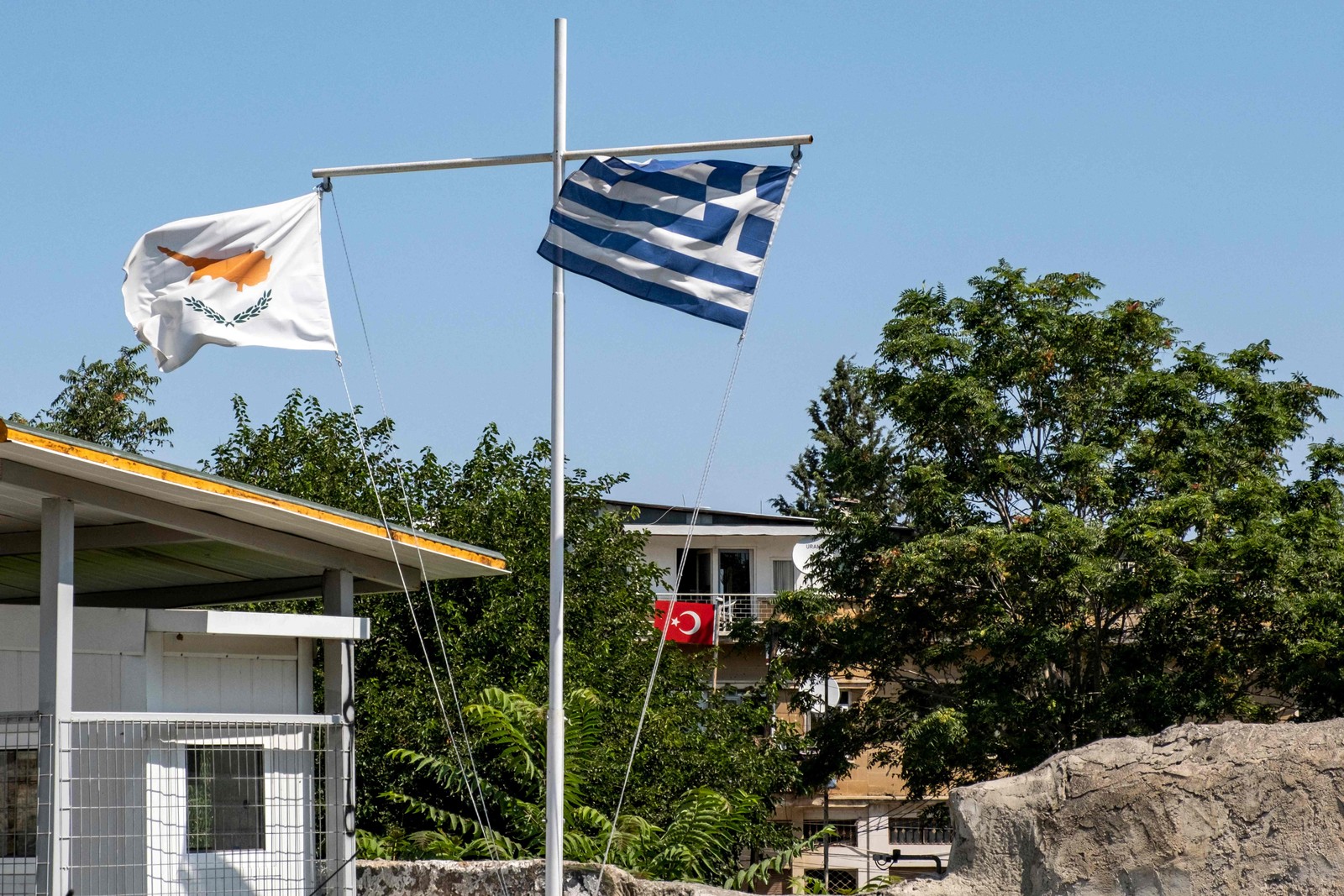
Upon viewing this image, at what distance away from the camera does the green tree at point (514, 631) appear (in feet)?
66.4

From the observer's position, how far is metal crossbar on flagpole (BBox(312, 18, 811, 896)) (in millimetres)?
10203

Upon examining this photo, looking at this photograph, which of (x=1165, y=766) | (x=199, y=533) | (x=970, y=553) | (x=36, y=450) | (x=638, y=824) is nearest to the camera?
(x=36, y=450)

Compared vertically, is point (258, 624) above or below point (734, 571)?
below

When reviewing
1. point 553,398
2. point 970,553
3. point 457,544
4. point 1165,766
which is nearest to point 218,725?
point 457,544

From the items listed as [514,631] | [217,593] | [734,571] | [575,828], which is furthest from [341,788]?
[734,571]

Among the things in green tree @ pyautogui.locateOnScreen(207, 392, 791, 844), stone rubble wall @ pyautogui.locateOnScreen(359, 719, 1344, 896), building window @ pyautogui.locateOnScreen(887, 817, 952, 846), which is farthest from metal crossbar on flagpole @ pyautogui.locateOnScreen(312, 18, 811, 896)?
building window @ pyautogui.locateOnScreen(887, 817, 952, 846)

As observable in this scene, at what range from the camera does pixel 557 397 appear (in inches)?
419

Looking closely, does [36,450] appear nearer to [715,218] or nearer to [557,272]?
[557,272]

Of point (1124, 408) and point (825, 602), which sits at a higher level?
point (1124, 408)

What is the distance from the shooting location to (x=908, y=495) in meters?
26.2

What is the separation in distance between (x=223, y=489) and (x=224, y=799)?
231cm

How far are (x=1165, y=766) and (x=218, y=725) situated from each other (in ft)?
20.4

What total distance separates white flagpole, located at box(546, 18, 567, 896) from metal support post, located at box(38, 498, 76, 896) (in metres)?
3.03

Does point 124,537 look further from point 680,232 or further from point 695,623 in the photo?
point 695,623
